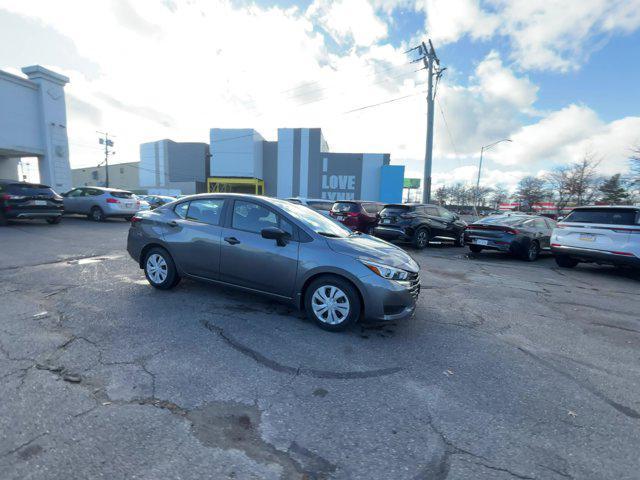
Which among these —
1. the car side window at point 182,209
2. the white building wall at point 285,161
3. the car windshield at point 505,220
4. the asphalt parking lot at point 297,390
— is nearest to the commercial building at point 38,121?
the asphalt parking lot at point 297,390

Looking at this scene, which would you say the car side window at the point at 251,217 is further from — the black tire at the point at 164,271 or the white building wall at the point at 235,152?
the white building wall at the point at 235,152

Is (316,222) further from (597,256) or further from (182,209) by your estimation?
(597,256)

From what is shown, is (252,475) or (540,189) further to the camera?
(540,189)

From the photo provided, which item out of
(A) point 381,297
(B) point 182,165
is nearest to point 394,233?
(A) point 381,297

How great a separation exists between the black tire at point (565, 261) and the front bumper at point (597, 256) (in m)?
0.74

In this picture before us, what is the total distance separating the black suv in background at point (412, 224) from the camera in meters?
10.6

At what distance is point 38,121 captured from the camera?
15.8 meters

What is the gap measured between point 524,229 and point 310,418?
31.5ft

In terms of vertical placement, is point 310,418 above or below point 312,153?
below

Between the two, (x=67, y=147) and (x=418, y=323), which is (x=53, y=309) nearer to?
(x=418, y=323)

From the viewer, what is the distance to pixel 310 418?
2.25 metres

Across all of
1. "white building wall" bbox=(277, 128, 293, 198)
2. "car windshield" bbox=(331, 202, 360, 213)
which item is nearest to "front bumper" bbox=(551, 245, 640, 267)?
"car windshield" bbox=(331, 202, 360, 213)

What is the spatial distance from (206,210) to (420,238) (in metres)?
8.02

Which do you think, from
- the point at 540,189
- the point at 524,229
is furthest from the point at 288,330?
the point at 540,189
